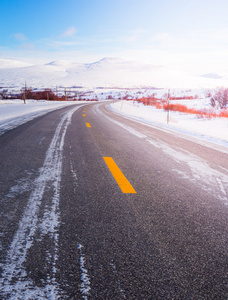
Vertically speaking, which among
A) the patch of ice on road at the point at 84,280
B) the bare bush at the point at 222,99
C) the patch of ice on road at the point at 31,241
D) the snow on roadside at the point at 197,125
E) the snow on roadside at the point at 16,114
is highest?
the bare bush at the point at 222,99

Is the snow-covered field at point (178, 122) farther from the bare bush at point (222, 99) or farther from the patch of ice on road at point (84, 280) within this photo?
the bare bush at point (222, 99)

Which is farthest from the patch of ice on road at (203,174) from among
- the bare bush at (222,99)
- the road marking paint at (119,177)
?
the bare bush at (222,99)

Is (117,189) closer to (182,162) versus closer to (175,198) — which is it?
(175,198)

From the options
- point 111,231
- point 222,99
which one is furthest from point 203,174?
point 222,99

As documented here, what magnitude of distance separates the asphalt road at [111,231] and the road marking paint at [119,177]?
0.03m

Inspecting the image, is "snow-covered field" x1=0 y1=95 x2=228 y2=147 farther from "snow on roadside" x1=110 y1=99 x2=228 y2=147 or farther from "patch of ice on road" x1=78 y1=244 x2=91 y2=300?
"patch of ice on road" x1=78 y1=244 x2=91 y2=300

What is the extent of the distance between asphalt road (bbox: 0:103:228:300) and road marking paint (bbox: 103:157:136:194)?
32 mm

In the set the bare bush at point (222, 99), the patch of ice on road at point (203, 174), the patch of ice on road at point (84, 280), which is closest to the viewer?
the patch of ice on road at point (84, 280)

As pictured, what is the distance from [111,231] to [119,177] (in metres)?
1.43

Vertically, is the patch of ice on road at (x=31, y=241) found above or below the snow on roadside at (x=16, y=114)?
below

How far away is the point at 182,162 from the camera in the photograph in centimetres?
434

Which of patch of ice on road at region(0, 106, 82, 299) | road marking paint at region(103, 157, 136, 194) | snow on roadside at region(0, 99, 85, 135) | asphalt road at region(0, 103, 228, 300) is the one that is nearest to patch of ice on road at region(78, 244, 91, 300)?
asphalt road at region(0, 103, 228, 300)

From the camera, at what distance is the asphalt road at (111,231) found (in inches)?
51.8

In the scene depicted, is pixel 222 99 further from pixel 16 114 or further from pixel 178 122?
pixel 16 114
